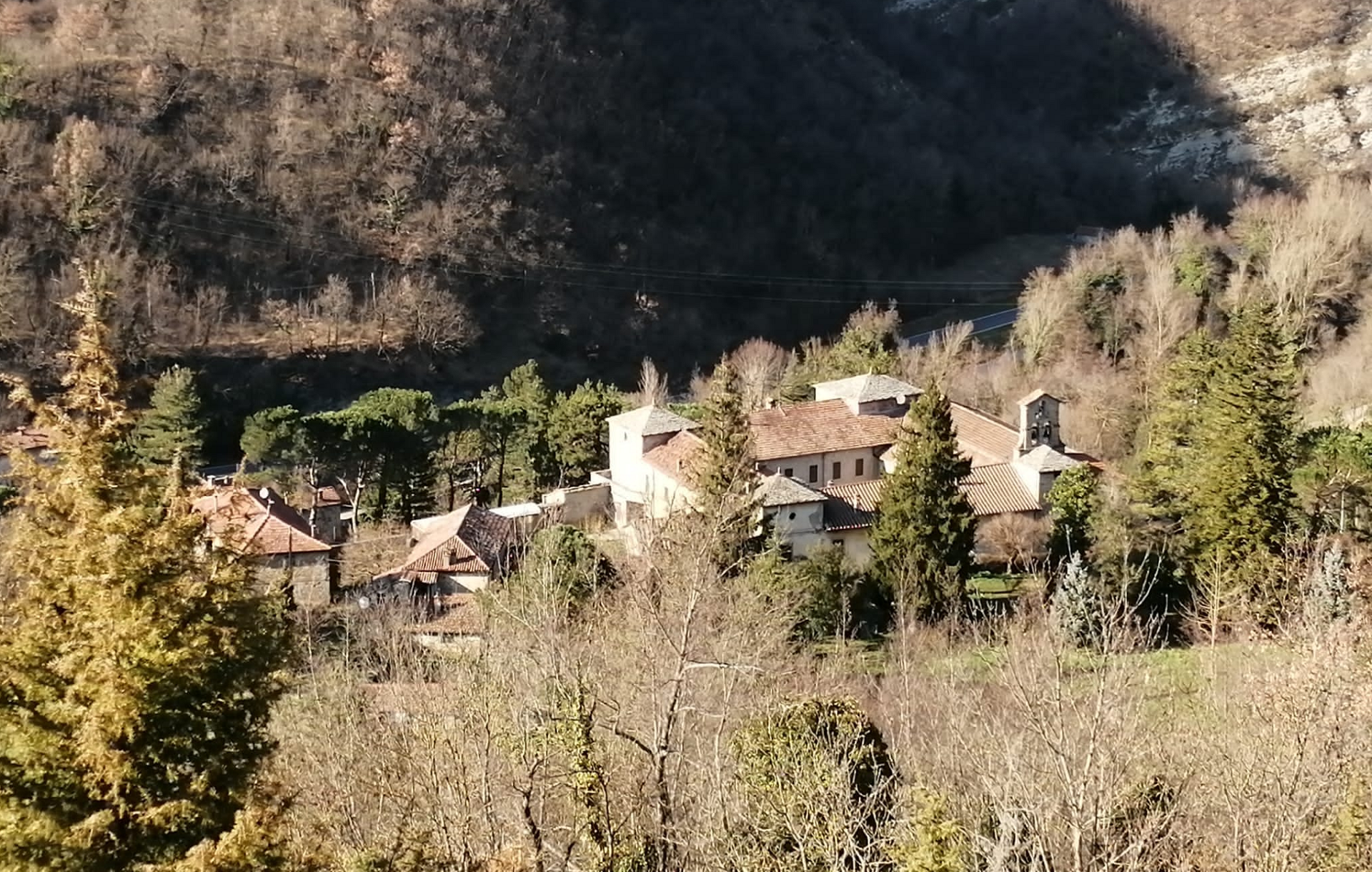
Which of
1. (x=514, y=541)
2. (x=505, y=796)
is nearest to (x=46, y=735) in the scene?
(x=505, y=796)

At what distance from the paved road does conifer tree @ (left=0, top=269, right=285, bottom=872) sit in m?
41.0

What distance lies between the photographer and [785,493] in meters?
22.6

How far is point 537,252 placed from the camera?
165ft

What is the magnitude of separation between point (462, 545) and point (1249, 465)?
1366 cm

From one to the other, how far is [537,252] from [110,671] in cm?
4530

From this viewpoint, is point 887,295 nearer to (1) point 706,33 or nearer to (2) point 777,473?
(1) point 706,33

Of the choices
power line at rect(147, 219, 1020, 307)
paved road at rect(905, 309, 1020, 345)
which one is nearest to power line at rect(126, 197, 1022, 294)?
power line at rect(147, 219, 1020, 307)

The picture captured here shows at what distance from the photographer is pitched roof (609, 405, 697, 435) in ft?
88.2

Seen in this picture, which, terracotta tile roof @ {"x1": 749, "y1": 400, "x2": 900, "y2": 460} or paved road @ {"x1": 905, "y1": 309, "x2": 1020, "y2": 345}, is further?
paved road @ {"x1": 905, "y1": 309, "x2": 1020, "y2": 345}

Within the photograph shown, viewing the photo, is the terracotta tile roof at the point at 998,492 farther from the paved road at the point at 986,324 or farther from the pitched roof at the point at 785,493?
the paved road at the point at 986,324

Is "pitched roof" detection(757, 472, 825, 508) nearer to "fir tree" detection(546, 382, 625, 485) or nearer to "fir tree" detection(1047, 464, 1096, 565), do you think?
"fir tree" detection(1047, 464, 1096, 565)

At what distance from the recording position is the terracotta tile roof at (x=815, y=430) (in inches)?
1038

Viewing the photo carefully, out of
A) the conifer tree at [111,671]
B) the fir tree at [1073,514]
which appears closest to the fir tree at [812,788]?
the conifer tree at [111,671]

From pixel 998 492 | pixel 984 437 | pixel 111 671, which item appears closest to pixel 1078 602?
pixel 998 492
